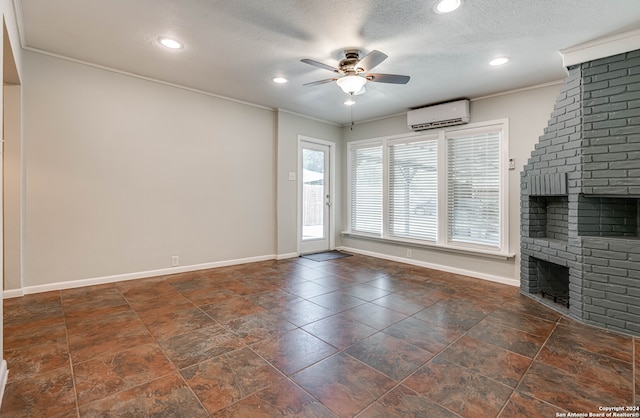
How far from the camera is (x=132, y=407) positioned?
→ 1.65m

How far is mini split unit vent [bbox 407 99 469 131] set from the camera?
4402 millimetres

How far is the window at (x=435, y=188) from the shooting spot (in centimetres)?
427

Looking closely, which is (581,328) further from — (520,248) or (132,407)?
(132,407)

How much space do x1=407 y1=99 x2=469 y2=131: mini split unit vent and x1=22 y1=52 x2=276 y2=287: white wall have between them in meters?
2.49

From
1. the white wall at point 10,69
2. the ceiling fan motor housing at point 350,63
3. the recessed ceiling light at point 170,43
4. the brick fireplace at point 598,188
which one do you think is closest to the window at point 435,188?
the brick fireplace at point 598,188

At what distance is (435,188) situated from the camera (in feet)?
16.1

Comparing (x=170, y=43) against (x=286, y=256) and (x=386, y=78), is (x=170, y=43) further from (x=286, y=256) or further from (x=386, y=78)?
(x=286, y=256)

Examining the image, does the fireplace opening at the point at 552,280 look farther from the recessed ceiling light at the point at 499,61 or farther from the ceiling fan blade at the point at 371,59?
the ceiling fan blade at the point at 371,59

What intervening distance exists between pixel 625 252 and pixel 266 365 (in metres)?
3.11

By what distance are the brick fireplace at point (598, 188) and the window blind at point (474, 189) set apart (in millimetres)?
891

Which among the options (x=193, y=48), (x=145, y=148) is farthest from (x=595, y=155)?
(x=145, y=148)

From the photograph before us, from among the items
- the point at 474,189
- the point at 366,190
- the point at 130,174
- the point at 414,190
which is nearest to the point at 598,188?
the point at 474,189

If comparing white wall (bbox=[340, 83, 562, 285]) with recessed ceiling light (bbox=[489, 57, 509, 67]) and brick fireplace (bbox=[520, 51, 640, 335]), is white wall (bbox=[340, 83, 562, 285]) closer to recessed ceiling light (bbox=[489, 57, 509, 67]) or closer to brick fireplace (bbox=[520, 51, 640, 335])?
brick fireplace (bbox=[520, 51, 640, 335])

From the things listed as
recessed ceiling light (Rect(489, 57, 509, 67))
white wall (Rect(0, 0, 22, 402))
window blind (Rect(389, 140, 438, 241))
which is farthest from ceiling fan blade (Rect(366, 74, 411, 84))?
white wall (Rect(0, 0, 22, 402))
